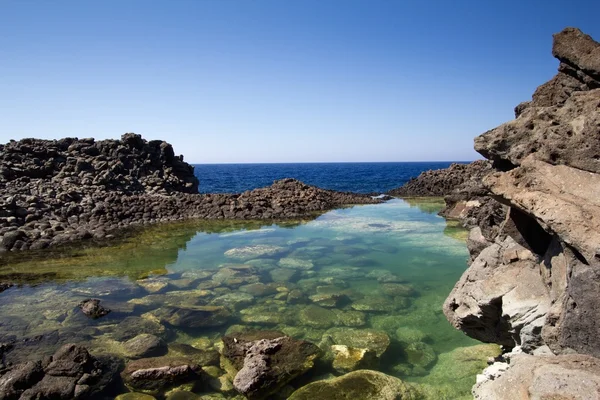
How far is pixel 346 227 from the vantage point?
2473 cm

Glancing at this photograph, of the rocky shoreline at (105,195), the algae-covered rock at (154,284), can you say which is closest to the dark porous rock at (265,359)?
the algae-covered rock at (154,284)

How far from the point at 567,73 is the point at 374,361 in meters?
6.89

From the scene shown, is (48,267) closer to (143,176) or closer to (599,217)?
(599,217)

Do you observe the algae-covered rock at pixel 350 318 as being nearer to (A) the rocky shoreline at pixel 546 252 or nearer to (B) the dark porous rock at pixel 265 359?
(B) the dark porous rock at pixel 265 359

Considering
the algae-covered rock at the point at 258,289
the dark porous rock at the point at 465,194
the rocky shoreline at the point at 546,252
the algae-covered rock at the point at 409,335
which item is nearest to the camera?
the rocky shoreline at the point at 546,252

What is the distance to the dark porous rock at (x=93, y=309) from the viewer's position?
11.0 metres

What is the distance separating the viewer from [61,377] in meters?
7.31

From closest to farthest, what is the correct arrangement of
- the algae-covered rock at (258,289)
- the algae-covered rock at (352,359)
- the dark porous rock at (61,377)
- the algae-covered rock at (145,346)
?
the dark porous rock at (61,377) < the algae-covered rock at (352,359) < the algae-covered rock at (145,346) < the algae-covered rock at (258,289)

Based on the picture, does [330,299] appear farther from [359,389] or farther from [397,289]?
[359,389]

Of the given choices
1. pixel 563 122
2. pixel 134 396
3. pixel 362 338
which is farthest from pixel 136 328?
pixel 563 122


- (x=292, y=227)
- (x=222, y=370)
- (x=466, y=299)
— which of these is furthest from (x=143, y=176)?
(x=466, y=299)

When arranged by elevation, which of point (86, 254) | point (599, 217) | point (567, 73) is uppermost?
point (567, 73)

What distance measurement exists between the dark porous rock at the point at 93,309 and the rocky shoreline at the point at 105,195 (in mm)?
10771

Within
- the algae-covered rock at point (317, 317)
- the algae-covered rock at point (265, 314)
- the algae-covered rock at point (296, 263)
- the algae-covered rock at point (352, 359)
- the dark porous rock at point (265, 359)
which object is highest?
the dark porous rock at point (265, 359)
